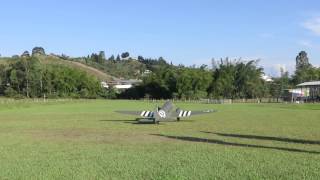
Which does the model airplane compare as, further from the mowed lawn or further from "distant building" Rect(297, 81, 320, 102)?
"distant building" Rect(297, 81, 320, 102)

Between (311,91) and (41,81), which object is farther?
(41,81)

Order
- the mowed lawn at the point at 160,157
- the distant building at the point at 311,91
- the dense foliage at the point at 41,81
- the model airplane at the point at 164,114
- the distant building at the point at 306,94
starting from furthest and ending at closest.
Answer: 1. the dense foliage at the point at 41,81
2. the distant building at the point at 311,91
3. the distant building at the point at 306,94
4. the model airplane at the point at 164,114
5. the mowed lawn at the point at 160,157

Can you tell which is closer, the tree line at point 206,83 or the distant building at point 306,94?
the distant building at point 306,94

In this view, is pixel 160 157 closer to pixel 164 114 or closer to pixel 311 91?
pixel 164 114

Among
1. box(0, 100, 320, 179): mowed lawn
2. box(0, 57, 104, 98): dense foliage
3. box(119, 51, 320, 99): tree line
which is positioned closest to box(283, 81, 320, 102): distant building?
box(119, 51, 320, 99): tree line

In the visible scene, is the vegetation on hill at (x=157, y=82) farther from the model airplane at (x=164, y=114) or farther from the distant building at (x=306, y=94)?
the model airplane at (x=164, y=114)

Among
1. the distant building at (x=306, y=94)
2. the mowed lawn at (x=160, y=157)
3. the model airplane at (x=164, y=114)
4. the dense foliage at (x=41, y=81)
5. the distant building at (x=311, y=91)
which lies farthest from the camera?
the dense foliage at (x=41, y=81)

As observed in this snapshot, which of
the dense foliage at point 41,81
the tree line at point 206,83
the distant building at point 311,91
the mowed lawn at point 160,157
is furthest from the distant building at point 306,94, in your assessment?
the mowed lawn at point 160,157

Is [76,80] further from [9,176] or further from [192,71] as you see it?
[9,176]

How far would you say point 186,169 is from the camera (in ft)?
40.7

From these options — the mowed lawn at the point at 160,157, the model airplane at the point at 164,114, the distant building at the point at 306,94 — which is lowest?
the mowed lawn at the point at 160,157

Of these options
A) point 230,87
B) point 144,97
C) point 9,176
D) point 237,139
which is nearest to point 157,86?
point 144,97

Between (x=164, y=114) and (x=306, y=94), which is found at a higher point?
(x=306, y=94)

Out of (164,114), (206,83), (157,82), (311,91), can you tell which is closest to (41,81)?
(157,82)
